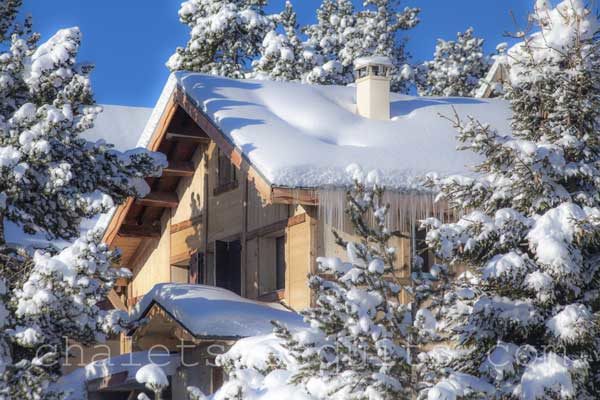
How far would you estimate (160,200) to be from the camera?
81.1 ft

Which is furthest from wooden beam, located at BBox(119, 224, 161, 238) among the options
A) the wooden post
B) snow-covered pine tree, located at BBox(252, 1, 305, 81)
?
snow-covered pine tree, located at BBox(252, 1, 305, 81)

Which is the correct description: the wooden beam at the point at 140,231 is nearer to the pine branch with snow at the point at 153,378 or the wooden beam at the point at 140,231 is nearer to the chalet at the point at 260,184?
the chalet at the point at 260,184

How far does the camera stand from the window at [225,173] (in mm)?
23000

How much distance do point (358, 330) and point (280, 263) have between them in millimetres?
10172

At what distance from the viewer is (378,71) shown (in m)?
23.6

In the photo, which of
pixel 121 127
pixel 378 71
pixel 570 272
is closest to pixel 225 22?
pixel 121 127

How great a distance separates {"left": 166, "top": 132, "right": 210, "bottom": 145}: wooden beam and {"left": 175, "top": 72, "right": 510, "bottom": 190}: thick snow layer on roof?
1.08m

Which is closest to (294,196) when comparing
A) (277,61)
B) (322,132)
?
(322,132)

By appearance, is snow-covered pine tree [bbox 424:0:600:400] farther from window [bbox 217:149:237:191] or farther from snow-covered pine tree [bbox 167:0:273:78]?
snow-covered pine tree [bbox 167:0:273:78]

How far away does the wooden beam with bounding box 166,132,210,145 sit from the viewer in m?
23.3

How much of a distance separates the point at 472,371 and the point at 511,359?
1.67 ft

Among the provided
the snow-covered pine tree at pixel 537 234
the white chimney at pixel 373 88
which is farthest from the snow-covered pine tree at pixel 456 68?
the snow-covered pine tree at pixel 537 234

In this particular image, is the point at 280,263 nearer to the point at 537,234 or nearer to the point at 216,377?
the point at 216,377

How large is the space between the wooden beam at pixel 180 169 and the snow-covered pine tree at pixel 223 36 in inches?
447
